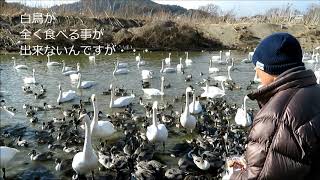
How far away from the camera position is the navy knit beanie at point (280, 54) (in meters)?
3.20

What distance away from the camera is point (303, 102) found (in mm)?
3037

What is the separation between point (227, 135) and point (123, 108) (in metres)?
5.84

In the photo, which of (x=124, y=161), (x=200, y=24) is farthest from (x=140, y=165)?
(x=200, y=24)

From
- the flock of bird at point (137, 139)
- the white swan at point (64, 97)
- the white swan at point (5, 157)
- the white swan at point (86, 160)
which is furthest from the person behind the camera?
the white swan at point (64, 97)

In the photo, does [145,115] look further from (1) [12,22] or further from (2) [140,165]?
(1) [12,22]

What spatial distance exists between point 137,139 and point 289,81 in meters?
9.83

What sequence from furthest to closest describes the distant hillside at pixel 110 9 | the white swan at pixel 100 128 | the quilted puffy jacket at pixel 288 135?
the distant hillside at pixel 110 9 → the white swan at pixel 100 128 → the quilted puffy jacket at pixel 288 135

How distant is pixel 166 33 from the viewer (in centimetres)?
4744

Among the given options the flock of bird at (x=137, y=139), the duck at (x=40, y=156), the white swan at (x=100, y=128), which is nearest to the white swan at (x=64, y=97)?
the flock of bird at (x=137, y=139)

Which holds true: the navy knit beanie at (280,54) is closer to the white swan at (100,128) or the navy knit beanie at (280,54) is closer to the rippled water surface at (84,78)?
the rippled water surface at (84,78)

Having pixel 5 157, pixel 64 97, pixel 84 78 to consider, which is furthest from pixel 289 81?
pixel 84 78

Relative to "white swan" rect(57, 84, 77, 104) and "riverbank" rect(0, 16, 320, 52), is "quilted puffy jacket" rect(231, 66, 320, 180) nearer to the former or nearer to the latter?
"white swan" rect(57, 84, 77, 104)

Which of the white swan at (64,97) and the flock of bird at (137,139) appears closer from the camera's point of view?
the flock of bird at (137,139)

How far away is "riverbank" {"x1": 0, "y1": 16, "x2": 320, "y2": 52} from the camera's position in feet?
143
